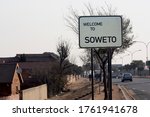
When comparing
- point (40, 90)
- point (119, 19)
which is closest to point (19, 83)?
point (40, 90)

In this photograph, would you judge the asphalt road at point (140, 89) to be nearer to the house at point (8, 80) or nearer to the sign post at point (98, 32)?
the house at point (8, 80)

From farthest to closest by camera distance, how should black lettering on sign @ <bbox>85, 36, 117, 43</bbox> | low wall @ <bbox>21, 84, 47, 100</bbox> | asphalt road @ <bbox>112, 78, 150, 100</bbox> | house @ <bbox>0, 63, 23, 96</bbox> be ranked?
1. house @ <bbox>0, 63, 23, 96</bbox>
2. low wall @ <bbox>21, 84, 47, 100</bbox>
3. asphalt road @ <bbox>112, 78, 150, 100</bbox>
4. black lettering on sign @ <bbox>85, 36, 117, 43</bbox>

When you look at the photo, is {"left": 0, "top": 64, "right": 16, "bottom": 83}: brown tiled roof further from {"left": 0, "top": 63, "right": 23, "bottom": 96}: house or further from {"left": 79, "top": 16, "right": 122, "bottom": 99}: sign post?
{"left": 79, "top": 16, "right": 122, "bottom": 99}: sign post

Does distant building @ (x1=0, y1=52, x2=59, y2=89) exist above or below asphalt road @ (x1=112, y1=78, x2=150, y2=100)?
above

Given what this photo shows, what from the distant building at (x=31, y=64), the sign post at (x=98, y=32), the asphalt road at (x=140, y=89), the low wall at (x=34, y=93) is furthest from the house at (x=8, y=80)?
the sign post at (x=98, y=32)

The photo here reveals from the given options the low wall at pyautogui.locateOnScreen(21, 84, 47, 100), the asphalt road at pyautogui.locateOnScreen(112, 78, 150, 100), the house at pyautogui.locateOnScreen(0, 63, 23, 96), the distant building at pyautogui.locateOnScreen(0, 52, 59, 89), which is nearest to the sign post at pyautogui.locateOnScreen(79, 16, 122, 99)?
the asphalt road at pyautogui.locateOnScreen(112, 78, 150, 100)

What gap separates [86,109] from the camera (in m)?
7.78

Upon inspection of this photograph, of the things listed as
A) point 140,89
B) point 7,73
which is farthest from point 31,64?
point 140,89

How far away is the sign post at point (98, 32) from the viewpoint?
7871 millimetres

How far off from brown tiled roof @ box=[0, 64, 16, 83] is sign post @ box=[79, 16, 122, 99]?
140ft

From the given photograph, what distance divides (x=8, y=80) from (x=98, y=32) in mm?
43334

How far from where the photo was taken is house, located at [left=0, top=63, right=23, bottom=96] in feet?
163

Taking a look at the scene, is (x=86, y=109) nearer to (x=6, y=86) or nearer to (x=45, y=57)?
(x=6, y=86)

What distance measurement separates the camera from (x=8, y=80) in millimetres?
50375
